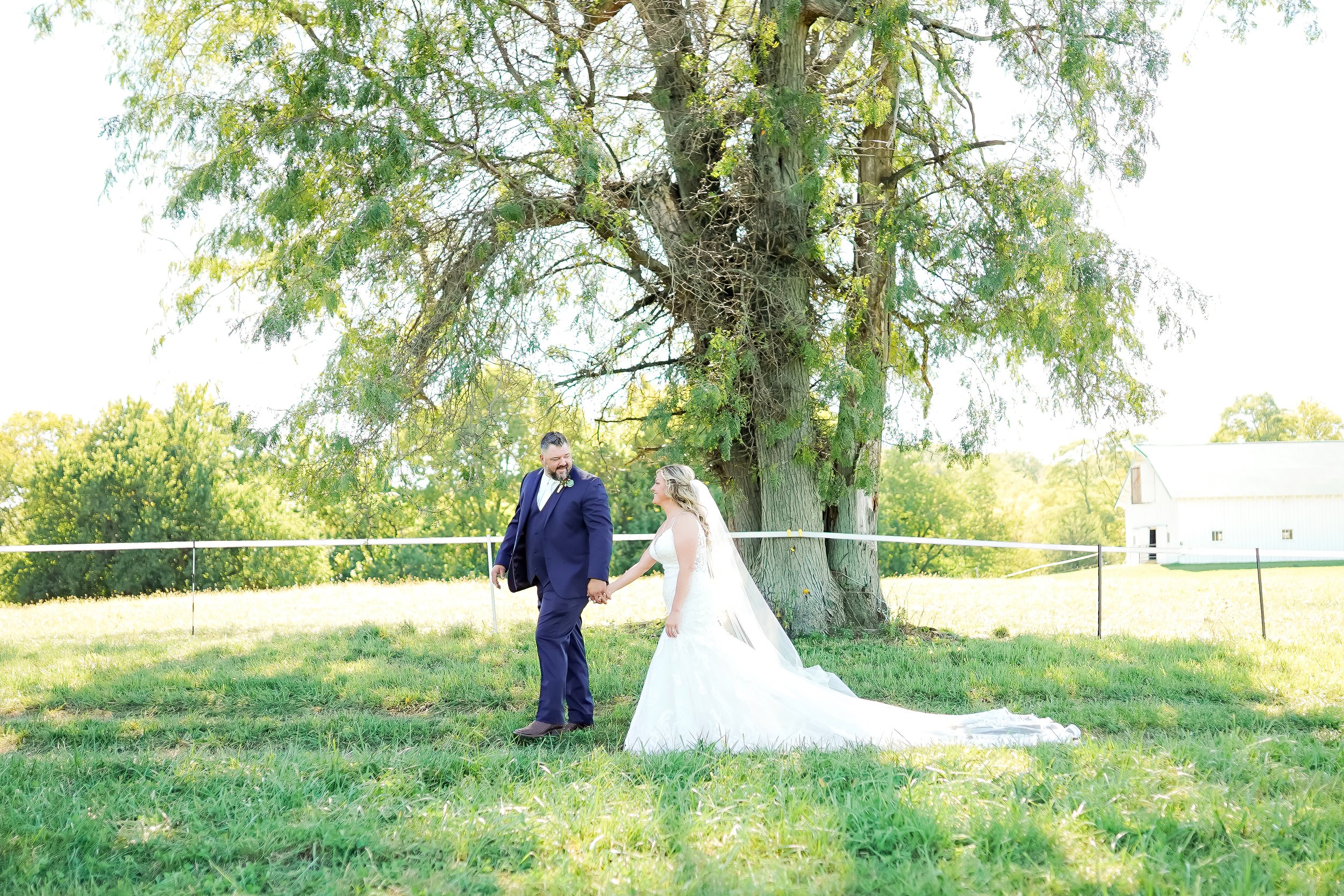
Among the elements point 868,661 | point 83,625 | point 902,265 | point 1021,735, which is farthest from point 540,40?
point 83,625

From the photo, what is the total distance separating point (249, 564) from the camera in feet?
115

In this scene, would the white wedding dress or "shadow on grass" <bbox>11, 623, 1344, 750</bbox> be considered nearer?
the white wedding dress

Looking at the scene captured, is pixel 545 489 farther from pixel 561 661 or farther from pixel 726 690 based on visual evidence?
pixel 726 690

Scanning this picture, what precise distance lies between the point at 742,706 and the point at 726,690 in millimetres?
149

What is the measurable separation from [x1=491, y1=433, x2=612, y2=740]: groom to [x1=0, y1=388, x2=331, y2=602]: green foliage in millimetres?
25958

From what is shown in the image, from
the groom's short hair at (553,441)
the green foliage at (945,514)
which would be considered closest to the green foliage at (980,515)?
the green foliage at (945,514)

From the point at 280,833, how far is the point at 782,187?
8734 mm

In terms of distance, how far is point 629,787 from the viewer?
181 inches

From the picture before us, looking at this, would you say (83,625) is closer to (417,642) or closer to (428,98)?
(417,642)

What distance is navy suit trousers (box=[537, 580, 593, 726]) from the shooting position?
265 inches

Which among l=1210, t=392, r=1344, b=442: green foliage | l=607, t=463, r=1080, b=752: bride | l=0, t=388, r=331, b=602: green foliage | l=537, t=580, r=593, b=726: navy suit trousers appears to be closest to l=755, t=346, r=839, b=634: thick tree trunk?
l=607, t=463, r=1080, b=752: bride

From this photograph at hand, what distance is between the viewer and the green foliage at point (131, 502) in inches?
1240

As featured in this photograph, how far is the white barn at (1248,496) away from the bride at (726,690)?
36829 mm

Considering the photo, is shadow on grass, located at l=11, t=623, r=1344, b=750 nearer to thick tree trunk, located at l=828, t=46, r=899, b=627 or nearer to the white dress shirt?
thick tree trunk, located at l=828, t=46, r=899, b=627
